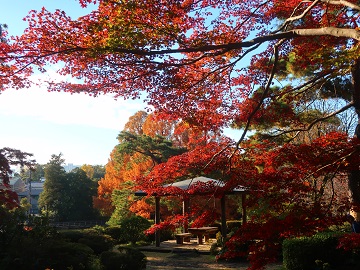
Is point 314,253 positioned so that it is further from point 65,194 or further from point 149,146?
point 65,194

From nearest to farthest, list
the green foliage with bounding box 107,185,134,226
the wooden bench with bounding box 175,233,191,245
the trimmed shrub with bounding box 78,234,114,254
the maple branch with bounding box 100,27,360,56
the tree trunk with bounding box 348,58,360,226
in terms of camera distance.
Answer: the maple branch with bounding box 100,27,360,56 < the tree trunk with bounding box 348,58,360,226 < the trimmed shrub with bounding box 78,234,114,254 < the wooden bench with bounding box 175,233,191,245 < the green foliage with bounding box 107,185,134,226

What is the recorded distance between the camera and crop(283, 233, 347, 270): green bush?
844 cm

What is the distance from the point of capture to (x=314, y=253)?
8602 mm

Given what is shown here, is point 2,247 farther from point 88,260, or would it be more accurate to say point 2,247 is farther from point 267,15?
point 267,15

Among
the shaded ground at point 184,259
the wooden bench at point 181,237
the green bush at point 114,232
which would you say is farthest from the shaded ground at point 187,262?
the green bush at point 114,232

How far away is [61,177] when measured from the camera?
36312mm

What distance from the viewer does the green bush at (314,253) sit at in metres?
8.44

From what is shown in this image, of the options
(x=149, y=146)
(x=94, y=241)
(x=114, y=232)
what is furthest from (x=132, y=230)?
(x=149, y=146)

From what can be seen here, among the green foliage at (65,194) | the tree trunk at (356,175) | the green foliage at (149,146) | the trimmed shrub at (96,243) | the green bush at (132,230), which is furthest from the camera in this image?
the green foliage at (65,194)

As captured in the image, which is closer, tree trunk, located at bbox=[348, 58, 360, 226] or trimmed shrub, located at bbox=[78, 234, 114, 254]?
tree trunk, located at bbox=[348, 58, 360, 226]

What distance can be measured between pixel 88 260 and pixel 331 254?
5683 mm

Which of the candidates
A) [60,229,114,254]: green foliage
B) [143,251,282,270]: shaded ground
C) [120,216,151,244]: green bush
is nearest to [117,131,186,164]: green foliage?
[120,216,151,244]: green bush

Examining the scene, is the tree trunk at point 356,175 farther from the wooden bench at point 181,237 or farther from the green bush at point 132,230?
the green bush at point 132,230

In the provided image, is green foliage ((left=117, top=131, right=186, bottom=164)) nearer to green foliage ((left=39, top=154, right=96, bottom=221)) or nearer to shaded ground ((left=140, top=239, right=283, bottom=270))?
shaded ground ((left=140, top=239, right=283, bottom=270))
